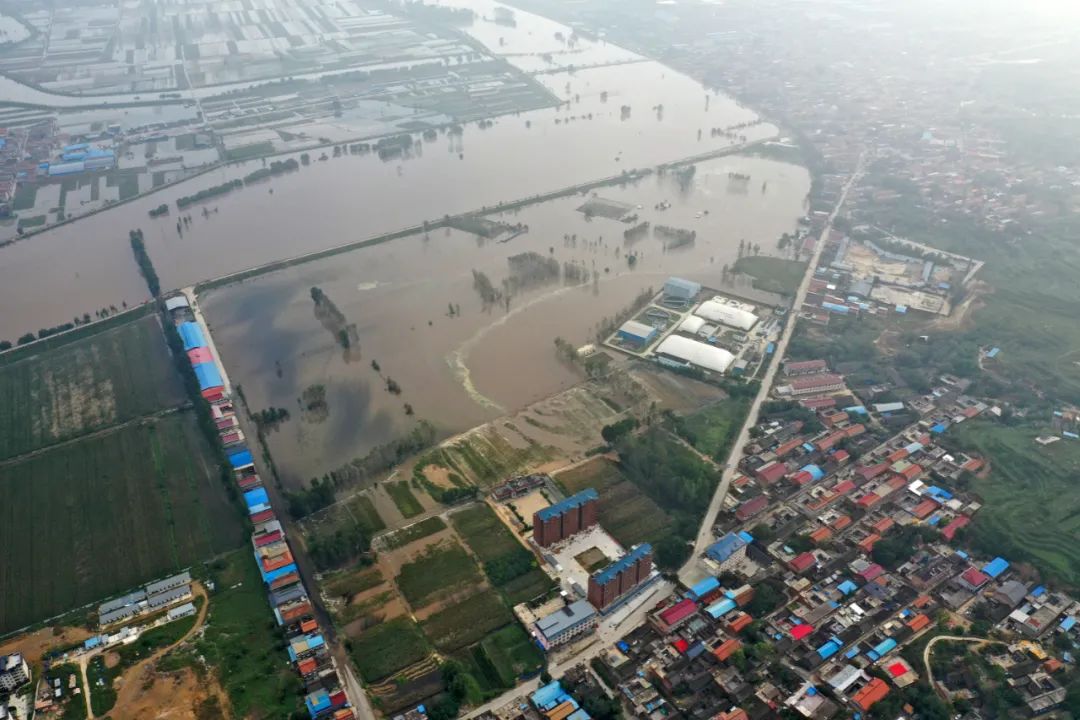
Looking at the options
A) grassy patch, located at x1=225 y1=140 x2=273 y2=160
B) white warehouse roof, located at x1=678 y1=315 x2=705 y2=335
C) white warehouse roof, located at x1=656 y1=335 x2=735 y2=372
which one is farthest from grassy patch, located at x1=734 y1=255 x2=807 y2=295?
grassy patch, located at x1=225 y1=140 x2=273 y2=160

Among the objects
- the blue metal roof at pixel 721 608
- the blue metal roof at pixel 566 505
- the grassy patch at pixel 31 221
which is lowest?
the blue metal roof at pixel 721 608

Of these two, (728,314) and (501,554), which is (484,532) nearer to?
(501,554)

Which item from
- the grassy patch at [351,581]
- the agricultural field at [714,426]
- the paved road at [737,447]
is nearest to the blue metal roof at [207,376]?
the grassy patch at [351,581]

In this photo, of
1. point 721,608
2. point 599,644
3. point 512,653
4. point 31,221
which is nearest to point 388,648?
point 512,653

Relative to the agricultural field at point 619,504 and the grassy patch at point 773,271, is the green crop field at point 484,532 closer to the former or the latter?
the agricultural field at point 619,504

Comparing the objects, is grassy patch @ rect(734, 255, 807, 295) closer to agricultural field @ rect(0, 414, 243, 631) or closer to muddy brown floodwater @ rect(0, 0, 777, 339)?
muddy brown floodwater @ rect(0, 0, 777, 339)

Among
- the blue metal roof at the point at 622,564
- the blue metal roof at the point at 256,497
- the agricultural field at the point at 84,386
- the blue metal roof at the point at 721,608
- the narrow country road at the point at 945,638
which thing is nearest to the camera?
the narrow country road at the point at 945,638

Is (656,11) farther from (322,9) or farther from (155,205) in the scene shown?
(155,205)

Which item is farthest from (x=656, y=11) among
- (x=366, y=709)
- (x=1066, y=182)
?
(x=366, y=709)

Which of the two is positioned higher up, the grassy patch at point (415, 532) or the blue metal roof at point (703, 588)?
the blue metal roof at point (703, 588)
